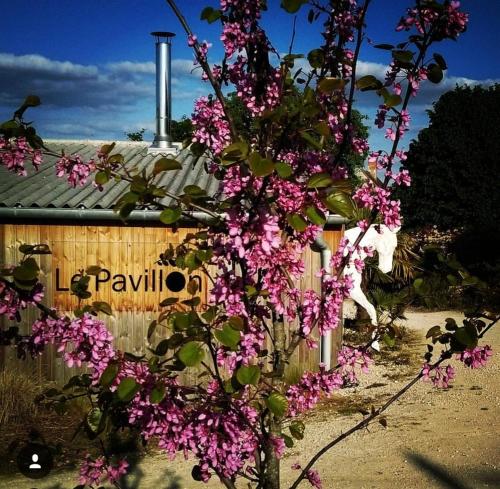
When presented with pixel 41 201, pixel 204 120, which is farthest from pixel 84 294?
pixel 41 201

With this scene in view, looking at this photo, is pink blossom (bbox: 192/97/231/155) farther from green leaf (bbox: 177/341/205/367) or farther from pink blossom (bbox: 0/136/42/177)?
green leaf (bbox: 177/341/205/367)

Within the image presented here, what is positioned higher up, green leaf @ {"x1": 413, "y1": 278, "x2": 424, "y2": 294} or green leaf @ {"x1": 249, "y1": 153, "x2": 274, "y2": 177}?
green leaf @ {"x1": 249, "y1": 153, "x2": 274, "y2": 177}

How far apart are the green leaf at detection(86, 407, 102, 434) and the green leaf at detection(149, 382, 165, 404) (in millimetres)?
305

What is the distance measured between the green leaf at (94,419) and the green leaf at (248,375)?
1.78ft

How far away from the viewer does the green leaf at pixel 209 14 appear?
2.03 m

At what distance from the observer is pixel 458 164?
18750 mm

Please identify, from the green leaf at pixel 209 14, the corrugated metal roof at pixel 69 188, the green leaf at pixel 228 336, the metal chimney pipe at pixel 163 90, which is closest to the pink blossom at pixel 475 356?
the green leaf at pixel 228 336

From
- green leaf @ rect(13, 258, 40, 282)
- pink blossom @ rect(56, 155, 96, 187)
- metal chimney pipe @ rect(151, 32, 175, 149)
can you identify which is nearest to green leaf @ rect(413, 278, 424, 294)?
pink blossom @ rect(56, 155, 96, 187)

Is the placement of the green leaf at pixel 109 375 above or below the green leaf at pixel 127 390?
above

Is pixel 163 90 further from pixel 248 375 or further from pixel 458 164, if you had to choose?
pixel 458 164

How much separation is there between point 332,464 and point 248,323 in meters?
4.11

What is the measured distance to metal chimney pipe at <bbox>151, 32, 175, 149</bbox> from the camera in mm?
10375

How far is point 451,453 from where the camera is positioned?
18.5 feet

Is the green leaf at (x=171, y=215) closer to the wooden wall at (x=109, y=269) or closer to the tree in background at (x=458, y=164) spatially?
the wooden wall at (x=109, y=269)
